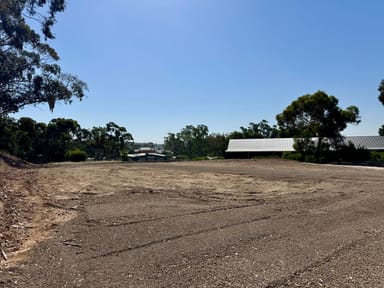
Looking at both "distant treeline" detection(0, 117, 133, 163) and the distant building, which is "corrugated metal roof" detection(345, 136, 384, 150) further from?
"distant treeline" detection(0, 117, 133, 163)

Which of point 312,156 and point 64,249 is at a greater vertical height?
point 312,156

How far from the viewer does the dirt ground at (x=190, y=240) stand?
359 centimetres

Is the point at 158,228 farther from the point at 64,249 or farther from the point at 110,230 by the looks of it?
the point at 64,249

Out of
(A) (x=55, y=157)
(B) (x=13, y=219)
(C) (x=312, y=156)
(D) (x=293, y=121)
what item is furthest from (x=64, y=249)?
(A) (x=55, y=157)

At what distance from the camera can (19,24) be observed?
2138 cm

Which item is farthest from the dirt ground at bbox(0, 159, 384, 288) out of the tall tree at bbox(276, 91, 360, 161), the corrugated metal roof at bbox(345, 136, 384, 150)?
the corrugated metal roof at bbox(345, 136, 384, 150)

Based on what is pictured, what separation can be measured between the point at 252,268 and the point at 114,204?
4781mm

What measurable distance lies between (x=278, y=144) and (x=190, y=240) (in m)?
36.6

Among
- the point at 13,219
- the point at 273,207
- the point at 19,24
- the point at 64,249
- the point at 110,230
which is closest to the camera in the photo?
the point at 64,249

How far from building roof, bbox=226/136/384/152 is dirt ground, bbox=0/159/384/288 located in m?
30.7

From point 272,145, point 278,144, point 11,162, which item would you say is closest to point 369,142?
point 278,144

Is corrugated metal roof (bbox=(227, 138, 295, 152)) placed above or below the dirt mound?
above

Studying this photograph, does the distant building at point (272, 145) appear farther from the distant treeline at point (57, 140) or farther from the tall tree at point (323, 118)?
the distant treeline at point (57, 140)

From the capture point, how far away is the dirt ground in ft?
11.8
